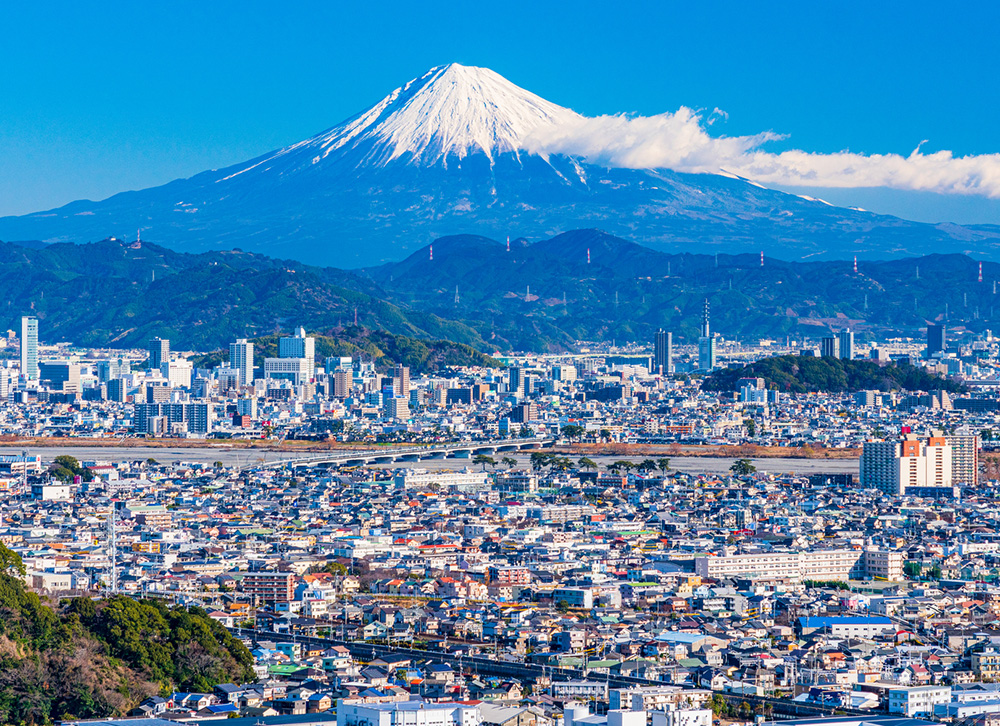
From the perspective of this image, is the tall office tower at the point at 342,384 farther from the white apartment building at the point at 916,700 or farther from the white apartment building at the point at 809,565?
the white apartment building at the point at 916,700

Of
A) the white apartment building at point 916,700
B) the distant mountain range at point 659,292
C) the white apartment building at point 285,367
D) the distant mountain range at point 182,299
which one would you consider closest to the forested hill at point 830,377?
the white apartment building at point 285,367

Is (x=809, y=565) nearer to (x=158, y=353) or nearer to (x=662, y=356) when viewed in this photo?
(x=662, y=356)

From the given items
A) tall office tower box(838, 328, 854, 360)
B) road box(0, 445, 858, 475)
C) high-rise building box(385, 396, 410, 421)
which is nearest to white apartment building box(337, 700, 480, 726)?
road box(0, 445, 858, 475)

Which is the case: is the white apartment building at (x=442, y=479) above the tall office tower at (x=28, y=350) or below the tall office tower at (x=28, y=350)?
below

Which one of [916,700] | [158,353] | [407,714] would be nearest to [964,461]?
[916,700]

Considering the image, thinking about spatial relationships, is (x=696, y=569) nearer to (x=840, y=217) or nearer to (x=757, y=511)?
(x=757, y=511)
